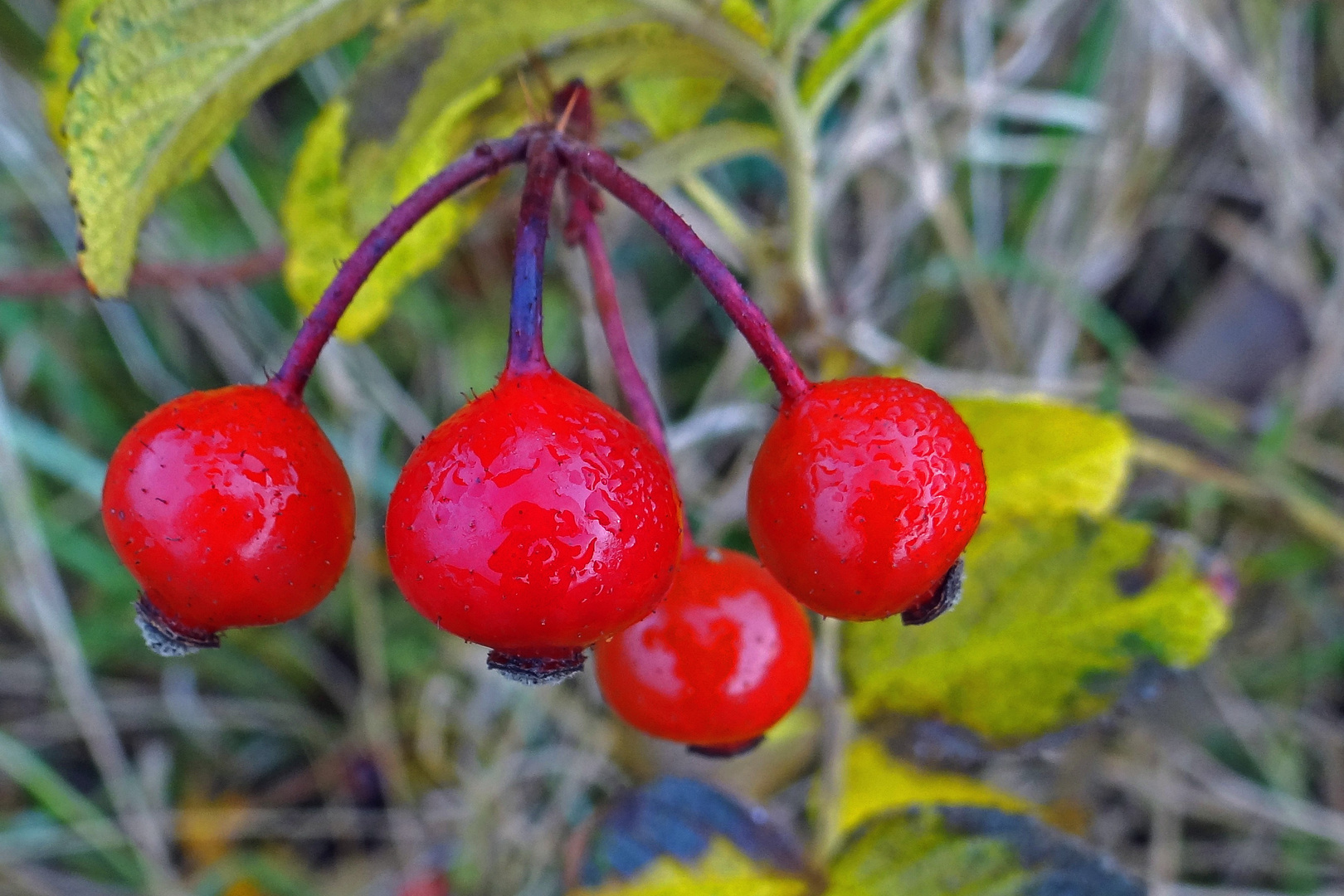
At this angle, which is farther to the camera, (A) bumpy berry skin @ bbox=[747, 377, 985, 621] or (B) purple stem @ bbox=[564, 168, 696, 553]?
(B) purple stem @ bbox=[564, 168, 696, 553]

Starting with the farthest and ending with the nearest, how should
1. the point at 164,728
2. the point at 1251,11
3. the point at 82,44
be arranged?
the point at 164,728 < the point at 1251,11 < the point at 82,44

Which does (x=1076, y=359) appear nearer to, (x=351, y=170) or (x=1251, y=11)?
(x=1251, y=11)

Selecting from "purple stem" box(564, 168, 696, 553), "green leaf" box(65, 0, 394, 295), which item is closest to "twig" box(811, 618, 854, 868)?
"purple stem" box(564, 168, 696, 553)

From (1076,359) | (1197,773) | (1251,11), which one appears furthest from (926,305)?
(1197,773)

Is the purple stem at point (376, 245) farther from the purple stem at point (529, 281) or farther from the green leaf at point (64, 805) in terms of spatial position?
the green leaf at point (64, 805)

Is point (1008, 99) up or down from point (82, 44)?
up

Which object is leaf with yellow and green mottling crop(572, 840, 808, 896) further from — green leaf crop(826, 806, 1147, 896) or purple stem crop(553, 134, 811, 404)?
purple stem crop(553, 134, 811, 404)

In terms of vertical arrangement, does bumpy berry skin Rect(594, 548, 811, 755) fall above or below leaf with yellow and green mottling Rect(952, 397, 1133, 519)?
below
